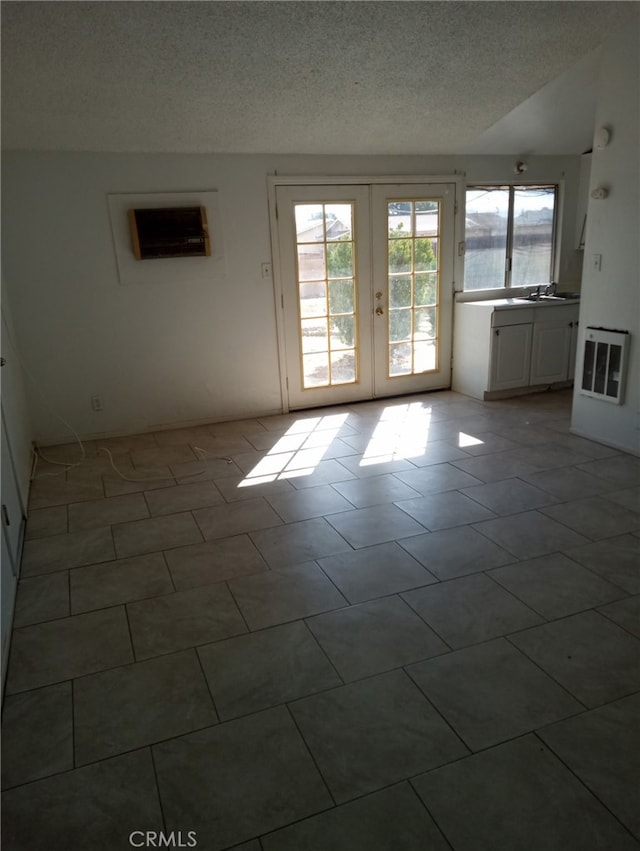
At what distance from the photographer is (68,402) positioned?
4688 millimetres

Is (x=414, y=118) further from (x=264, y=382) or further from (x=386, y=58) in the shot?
(x=264, y=382)

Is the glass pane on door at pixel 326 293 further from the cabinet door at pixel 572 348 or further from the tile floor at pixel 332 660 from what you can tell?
the cabinet door at pixel 572 348

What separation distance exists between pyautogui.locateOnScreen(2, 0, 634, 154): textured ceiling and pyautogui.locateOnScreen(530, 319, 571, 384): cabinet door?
182 cm

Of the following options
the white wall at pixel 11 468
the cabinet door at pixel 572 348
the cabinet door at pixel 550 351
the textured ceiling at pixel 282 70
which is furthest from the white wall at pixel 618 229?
the white wall at pixel 11 468

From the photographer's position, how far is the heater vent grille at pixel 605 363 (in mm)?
4039

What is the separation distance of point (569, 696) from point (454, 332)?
4.22 meters

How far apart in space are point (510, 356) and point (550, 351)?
0.47 meters

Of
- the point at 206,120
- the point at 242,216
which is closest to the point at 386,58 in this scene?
the point at 206,120

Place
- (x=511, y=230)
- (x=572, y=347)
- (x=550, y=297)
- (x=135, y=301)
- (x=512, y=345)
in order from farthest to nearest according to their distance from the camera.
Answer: (x=511, y=230)
(x=550, y=297)
(x=572, y=347)
(x=512, y=345)
(x=135, y=301)

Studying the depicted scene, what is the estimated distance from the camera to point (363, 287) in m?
5.32

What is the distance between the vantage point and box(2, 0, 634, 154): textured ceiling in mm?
3072

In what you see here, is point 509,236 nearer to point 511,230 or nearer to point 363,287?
point 511,230

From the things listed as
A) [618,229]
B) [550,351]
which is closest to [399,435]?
[550,351]

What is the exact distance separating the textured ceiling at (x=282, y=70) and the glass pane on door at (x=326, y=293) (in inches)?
22.1
